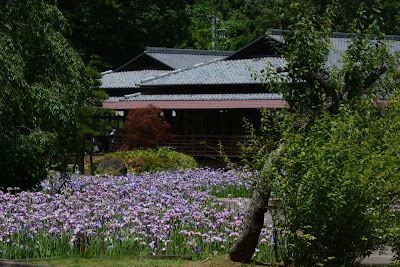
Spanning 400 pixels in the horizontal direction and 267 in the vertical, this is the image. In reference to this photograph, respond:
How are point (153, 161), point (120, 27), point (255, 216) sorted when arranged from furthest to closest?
point (120, 27), point (153, 161), point (255, 216)

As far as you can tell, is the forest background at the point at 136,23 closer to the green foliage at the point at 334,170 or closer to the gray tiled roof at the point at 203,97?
the gray tiled roof at the point at 203,97

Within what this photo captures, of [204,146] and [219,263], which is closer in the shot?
[219,263]

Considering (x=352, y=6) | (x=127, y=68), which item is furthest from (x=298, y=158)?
(x=352, y=6)

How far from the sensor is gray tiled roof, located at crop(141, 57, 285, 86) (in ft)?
104

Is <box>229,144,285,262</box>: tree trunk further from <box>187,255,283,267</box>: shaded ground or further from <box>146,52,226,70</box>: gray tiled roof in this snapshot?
<box>146,52,226,70</box>: gray tiled roof

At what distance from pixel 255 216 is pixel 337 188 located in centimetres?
112

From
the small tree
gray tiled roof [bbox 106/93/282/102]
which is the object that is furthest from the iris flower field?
gray tiled roof [bbox 106/93/282/102]

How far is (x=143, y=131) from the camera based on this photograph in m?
26.8

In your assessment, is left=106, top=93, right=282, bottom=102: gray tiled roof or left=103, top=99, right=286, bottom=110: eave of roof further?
left=106, top=93, right=282, bottom=102: gray tiled roof

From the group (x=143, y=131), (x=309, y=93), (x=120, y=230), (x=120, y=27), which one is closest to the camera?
(x=309, y=93)

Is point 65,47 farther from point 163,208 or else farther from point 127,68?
point 127,68

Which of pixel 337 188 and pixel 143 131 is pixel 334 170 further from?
pixel 143 131

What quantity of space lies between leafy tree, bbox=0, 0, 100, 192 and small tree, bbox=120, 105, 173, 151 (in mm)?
12150

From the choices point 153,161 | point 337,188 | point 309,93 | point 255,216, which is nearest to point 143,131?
point 153,161
